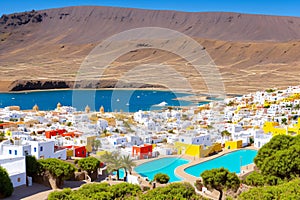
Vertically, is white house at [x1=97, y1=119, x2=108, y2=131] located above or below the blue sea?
below

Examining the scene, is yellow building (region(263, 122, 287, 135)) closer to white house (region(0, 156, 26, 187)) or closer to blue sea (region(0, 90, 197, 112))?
white house (region(0, 156, 26, 187))

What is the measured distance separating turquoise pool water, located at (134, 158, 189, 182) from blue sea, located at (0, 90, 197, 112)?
20027mm

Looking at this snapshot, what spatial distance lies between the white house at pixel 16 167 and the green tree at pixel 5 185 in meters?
0.89

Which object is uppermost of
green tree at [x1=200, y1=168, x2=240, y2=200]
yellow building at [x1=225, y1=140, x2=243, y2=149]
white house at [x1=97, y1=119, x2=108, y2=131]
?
white house at [x1=97, y1=119, x2=108, y2=131]

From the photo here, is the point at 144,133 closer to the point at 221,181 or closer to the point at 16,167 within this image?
the point at 16,167

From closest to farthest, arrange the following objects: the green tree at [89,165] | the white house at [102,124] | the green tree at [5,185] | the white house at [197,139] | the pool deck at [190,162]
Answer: the green tree at [5,185], the green tree at [89,165], the pool deck at [190,162], the white house at [197,139], the white house at [102,124]

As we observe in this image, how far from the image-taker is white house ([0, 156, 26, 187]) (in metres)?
11.7

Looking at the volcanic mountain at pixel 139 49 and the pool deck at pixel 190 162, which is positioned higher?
the volcanic mountain at pixel 139 49

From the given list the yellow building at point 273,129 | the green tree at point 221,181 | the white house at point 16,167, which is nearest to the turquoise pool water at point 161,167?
the green tree at point 221,181

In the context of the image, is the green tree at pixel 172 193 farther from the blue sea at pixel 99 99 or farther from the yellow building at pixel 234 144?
the blue sea at pixel 99 99

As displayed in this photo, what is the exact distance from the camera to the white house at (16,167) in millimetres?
11695

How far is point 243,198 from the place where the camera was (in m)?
7.69

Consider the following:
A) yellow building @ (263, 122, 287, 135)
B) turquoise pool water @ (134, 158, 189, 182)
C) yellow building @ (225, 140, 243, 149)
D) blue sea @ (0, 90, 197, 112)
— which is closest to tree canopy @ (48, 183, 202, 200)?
turquoise pool water @ (134, 158, 189, 182)

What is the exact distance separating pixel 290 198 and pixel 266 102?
2335 centimetres
